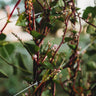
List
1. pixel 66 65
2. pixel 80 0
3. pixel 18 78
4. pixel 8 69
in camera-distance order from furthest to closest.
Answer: pixel 18 78 < pixel 8 69 < pixel 80 0 < pixel 66 65

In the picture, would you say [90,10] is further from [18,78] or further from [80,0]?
[18,78]

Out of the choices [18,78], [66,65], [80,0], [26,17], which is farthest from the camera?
[18,78]

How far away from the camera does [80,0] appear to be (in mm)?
605

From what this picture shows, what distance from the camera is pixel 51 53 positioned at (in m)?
0.41

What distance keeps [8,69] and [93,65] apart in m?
0.63

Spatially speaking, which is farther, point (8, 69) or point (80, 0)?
point (8, 69)

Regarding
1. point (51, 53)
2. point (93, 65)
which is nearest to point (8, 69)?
point (93, 65)

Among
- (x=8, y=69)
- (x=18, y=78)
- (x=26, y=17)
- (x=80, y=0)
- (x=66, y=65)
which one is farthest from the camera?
(x=18, y=78)

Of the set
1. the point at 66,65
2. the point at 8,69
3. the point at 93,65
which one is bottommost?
the point at 8,69

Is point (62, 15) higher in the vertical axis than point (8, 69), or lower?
higher

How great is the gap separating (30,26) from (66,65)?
0.18 m

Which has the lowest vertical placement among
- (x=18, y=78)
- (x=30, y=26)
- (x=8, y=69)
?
(x=18, y=78)

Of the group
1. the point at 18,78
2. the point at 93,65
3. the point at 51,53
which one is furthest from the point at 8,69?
the point at 51,53

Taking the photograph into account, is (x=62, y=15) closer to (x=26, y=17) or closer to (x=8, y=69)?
(x=26, y=17)
